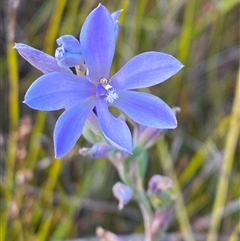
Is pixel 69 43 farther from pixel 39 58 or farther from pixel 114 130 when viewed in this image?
pixel 114 130

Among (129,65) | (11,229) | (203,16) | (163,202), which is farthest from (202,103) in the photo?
(129,65)

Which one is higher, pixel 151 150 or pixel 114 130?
pixel 114 130

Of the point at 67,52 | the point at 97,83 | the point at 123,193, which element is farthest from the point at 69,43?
the point at 123,193

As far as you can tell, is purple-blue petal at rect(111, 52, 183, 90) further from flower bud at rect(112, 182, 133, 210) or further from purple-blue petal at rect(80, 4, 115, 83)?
flower bud at rect(112, 182, 133, 210)

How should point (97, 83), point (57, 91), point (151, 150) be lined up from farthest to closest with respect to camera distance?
point (151, 150), point (97, 83), point (57, 91)

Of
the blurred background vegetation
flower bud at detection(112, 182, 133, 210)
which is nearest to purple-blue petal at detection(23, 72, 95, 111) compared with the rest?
flower bud at detection(112, 182, 133, 210)

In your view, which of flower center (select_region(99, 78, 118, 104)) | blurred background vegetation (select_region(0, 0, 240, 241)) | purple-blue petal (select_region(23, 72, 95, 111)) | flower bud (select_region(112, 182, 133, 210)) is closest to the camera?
purple-blue petal (select_region(23, 72, 95, 111))

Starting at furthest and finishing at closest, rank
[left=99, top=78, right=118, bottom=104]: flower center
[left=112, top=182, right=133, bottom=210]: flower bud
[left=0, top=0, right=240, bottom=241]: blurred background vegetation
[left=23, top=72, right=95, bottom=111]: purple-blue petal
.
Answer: [left=0, top=0, right=240, bottom=241]: blurred background vegetation, [left=112, top=182, right=133, bottom=210]: flower bud, [left=99, top=78, right=118, bottom=104]: flower center, [left=23, top=72, right=95, bottom=111]: purple-blue petal

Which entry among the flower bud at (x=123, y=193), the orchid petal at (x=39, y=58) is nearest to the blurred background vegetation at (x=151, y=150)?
the flower bud at (x=123, y=193)
